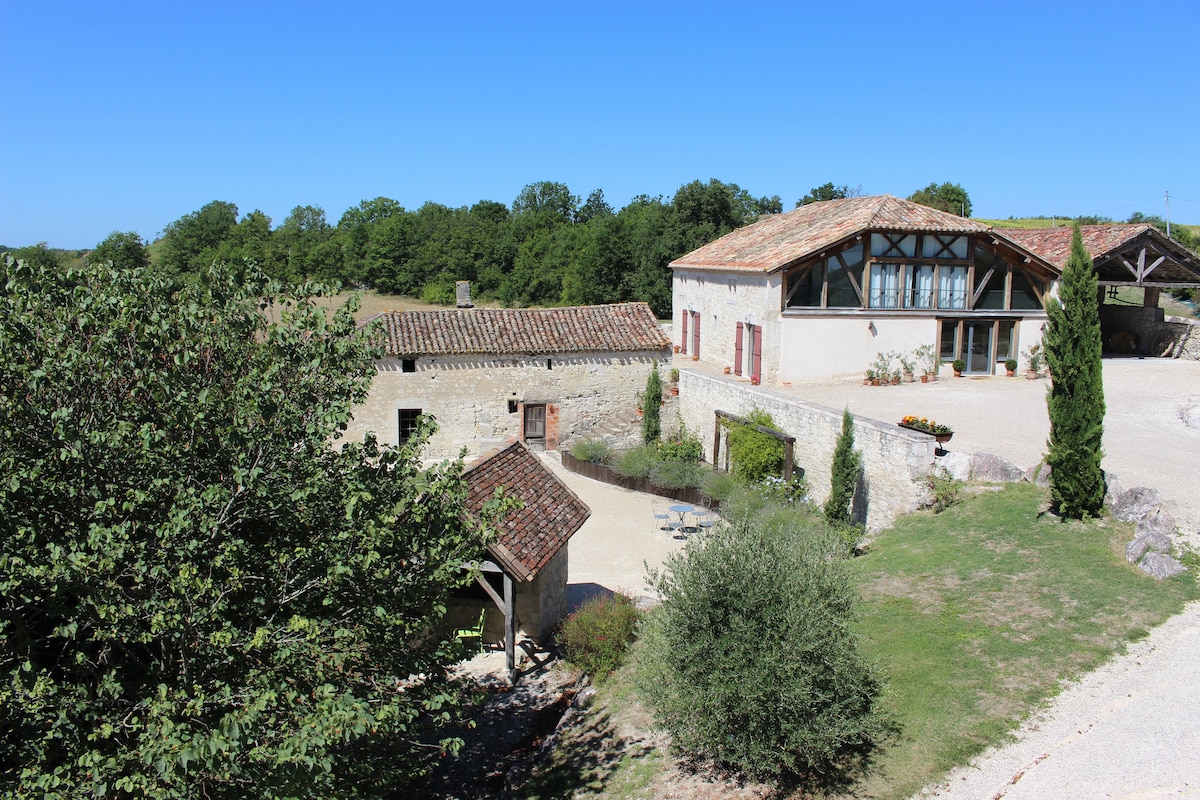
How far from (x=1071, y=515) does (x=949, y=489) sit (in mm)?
2203

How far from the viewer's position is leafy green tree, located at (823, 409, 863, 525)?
1711 cm

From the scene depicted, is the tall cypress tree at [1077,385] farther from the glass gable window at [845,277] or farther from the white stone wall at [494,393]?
the white stone wall at [494,393]

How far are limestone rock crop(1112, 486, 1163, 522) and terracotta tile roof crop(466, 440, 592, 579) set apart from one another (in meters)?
8.23

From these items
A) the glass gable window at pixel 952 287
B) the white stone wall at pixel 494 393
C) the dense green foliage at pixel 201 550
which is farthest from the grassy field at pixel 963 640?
the glass gable window at pixel 952 287

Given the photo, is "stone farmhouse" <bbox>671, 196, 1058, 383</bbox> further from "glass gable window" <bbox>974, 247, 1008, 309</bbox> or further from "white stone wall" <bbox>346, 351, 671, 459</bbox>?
"white stone wall" <bbox>346, 351, 671, 459</bbox>

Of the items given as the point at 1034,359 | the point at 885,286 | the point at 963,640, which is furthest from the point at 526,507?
the point at 1034,359

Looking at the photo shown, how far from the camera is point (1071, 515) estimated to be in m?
13.8

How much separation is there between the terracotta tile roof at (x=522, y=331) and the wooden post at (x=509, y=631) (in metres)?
12.7

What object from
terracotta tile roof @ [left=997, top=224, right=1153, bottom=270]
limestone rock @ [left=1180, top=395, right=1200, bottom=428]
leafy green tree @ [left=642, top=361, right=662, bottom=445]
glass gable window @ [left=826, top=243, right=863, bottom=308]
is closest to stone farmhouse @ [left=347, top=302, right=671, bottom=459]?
leafy green tree @ [left=642, top=361, right=662, bottom=445]

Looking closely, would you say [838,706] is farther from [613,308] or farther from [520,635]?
[613,308]

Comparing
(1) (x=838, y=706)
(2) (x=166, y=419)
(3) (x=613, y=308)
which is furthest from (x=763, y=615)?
(3) (x=613, y=308)

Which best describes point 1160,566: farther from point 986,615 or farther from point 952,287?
point 952,287

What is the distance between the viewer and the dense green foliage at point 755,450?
19.8 m

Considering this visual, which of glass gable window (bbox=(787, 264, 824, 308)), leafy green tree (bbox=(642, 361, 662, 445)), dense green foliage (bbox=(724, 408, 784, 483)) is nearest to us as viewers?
dense green foliage (bbox=(724, 408, 784, 483))
